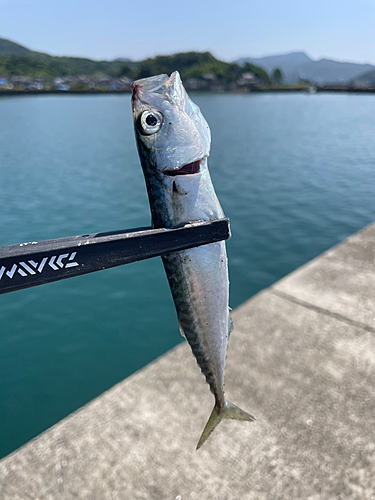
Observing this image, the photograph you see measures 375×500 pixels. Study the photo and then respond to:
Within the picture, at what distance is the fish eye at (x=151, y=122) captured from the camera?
4.97ft

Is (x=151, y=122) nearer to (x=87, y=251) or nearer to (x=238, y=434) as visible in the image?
(x=87, y=251)

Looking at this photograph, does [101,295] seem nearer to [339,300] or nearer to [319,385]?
[339,300]

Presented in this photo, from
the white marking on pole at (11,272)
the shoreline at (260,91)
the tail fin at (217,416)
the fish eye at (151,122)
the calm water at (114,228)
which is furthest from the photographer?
the shoreline at (260,91)

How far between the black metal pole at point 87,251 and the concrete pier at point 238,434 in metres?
1.76

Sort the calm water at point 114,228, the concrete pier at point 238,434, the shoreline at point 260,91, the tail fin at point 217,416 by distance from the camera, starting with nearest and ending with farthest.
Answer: the tail fin at point 217,416 → the concrete pier at point 238,434 → the calm water at point 114,228 → the shoreline at point 260,91

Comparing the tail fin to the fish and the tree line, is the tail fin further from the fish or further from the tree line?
the tree line

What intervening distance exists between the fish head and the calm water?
Answer: 13.3 ft

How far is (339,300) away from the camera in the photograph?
14.4ft

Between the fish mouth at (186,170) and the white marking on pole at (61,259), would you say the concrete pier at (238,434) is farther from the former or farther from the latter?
the fish mouth at (186,170)

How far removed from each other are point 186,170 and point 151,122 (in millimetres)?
242

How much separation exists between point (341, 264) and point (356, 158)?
62.0 feet

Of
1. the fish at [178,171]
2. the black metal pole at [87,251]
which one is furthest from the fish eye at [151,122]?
the black metal pole at [87,251]

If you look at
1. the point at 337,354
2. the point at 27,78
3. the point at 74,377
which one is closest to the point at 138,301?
the point at 74,377

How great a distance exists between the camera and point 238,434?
2719 mm
